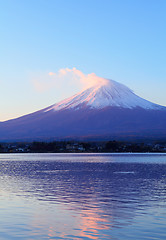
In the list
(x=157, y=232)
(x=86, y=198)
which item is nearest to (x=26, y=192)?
(x=86, y=198)

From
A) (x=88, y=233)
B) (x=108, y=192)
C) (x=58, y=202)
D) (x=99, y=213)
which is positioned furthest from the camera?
(x=108, y=192)

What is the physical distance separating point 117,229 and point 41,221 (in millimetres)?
3980

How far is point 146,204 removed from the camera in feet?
79.6

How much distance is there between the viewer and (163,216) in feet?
66.0

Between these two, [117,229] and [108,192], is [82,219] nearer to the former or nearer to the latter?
[117,229]

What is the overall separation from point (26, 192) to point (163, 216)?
1406 centimetres

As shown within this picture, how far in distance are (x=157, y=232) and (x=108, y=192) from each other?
14559mm

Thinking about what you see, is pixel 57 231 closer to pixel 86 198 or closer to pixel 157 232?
pixel 157 232

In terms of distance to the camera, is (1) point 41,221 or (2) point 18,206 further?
(2) point 18,206

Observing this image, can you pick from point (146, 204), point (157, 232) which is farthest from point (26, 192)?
point (157, 232)

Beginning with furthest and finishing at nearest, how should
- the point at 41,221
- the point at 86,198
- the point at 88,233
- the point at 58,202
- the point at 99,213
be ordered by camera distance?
the point at 86,198 → the point at 58,202 → the point at 99,213 → the point at 41,221 → the point at 88,233

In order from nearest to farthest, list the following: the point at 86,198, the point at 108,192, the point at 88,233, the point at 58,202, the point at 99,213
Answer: the point at 88,233 → the point at 99,213 → the point at 58,202 → the point at 86,198 → the point at 108,192

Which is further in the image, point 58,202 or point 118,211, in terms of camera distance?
point 58,202

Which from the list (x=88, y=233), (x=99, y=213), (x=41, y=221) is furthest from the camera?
(x=99, y=213)
